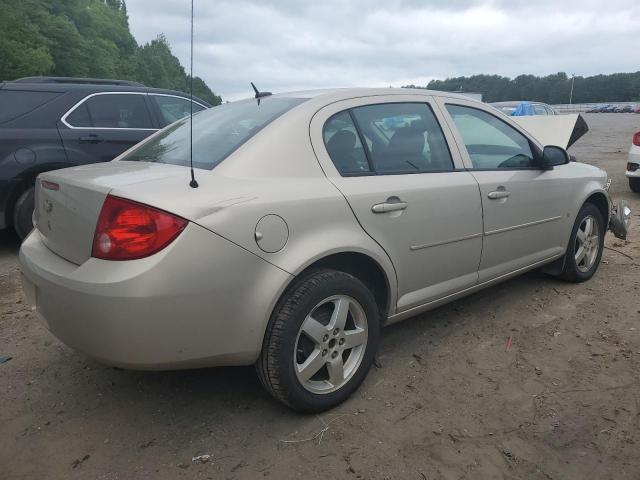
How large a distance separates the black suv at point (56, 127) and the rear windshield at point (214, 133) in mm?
2606

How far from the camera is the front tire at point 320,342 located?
91.1 inches

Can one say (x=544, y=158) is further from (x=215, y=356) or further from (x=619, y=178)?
(x=619, y=178)

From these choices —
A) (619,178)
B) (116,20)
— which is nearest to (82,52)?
(116,20)

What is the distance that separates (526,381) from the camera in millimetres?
2871

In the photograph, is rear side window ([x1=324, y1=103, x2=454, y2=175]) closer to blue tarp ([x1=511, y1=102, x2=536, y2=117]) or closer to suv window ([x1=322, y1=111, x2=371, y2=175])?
suv window ([x1=322, y1=111, x2=371, y2=175])

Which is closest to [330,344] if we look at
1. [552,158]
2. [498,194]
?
[498,194]

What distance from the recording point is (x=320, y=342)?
2465 millimetres

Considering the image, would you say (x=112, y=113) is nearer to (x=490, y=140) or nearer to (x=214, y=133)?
(x=214, y=133)

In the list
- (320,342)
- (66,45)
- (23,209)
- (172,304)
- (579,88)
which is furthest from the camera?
(579,88)

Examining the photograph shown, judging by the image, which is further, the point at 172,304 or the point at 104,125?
the point at 104,125

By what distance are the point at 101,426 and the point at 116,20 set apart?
95.9 metres

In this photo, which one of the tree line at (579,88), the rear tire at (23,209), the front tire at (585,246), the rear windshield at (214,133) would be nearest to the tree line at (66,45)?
the rear tire at (23,209)

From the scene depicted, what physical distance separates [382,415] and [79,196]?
1741 mm

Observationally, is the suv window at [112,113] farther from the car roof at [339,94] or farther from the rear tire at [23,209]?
the car roof at [339,94]
